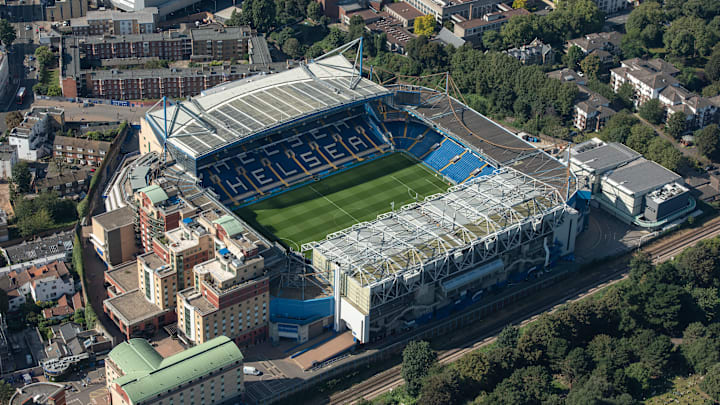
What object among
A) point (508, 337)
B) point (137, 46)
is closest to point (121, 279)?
point (508, 337)

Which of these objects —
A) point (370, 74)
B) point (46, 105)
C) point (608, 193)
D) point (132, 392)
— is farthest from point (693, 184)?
point (46, 105)

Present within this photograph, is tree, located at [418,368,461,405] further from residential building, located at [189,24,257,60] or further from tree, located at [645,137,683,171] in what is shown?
residential building, located at [189,24,257,60]

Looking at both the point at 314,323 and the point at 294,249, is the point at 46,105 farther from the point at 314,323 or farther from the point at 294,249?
the point at 314,323

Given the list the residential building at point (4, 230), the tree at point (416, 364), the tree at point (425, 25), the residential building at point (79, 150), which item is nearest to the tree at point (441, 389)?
the tree at point (416, 364)

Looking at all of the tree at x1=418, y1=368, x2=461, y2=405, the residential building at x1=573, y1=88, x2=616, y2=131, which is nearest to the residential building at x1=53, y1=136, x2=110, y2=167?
the tree at x1=418, y1=368, x2=461, y2=405

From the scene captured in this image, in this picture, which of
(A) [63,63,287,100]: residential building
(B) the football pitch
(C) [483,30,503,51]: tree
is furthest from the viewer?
(C) [483,30,503,51]: tree

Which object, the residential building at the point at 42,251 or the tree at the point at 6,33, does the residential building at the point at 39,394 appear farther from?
the tree at the point at 6,33
